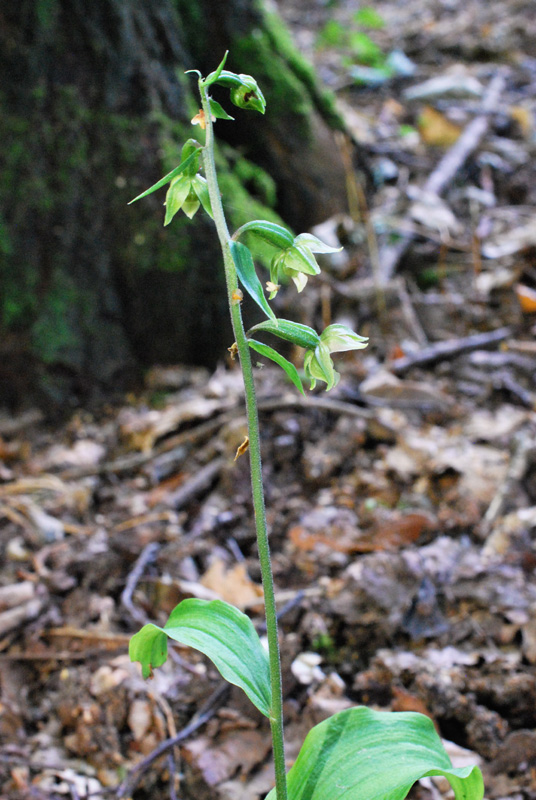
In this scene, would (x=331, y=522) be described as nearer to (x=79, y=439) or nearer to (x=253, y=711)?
(x=253, y=711)

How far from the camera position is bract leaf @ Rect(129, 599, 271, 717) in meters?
1.09

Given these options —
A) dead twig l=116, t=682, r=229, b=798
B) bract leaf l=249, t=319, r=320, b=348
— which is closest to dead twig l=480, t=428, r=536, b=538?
dead twig l=116, t=682, r=229, b=798

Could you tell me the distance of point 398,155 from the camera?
15.4ft

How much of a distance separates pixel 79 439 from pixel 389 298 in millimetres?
1755

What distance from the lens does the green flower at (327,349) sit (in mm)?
1149

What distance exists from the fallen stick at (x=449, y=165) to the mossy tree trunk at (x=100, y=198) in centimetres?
78

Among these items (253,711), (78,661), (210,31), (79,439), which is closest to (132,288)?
(79,439)

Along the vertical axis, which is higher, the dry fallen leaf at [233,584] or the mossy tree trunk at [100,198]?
the mossy tree trunk at [100,198]

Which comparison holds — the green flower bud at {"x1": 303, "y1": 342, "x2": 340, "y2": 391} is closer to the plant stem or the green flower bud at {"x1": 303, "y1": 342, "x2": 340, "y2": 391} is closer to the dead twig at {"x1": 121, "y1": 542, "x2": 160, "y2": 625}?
the plant stem

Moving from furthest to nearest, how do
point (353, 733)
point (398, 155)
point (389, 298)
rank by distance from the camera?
point (398, 155)
point (389, 298)
point (353, 733)

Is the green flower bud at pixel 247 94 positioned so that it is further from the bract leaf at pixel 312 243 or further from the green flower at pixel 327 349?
the green flower at pixel 327 349

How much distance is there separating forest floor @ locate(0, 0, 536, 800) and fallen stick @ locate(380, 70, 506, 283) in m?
0.03

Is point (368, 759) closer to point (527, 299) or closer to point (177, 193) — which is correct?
point (177, 193)

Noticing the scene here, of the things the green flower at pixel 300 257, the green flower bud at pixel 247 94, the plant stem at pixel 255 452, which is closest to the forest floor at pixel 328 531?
the plant stem at pixel 255 452
